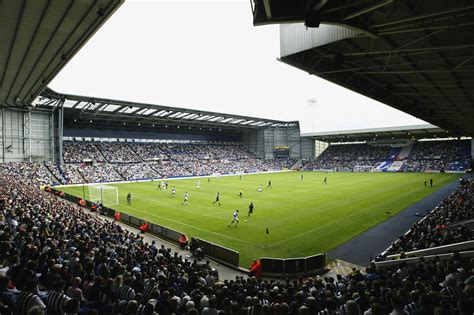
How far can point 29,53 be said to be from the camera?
16.7m

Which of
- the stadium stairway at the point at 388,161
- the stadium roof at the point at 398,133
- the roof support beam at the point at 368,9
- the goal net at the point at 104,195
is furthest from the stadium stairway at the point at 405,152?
the roof support beam at the point at 368,9

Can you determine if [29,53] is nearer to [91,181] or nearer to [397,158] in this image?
[91,181]

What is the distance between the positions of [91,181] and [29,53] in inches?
1689

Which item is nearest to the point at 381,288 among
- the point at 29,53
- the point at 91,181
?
the point at 29,53

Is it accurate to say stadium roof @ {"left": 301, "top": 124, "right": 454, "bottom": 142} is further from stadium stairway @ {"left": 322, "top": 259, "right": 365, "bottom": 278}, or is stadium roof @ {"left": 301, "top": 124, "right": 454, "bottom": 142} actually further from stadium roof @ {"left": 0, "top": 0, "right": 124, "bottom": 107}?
stadium roof @ {"left": 0, "top": 0, "right": 124, "bottom": 107}

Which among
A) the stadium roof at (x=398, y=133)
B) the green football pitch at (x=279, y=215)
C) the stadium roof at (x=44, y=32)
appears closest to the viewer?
the stadium roof at (x=44, y=32)

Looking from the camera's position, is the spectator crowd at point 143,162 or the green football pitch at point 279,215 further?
the spectator crowd at point 143,162

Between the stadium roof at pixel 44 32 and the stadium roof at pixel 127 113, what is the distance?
88.1 ft

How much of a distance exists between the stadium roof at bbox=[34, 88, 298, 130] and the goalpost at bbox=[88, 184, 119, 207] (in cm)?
1523

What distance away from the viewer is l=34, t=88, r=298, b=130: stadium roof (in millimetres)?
51344

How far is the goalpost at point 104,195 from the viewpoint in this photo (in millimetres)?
33812

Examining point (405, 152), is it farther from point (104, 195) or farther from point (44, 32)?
point (44, 32)

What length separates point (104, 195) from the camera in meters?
37.1

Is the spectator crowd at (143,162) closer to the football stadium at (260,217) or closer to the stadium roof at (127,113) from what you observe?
the football stadium at (260,217)
